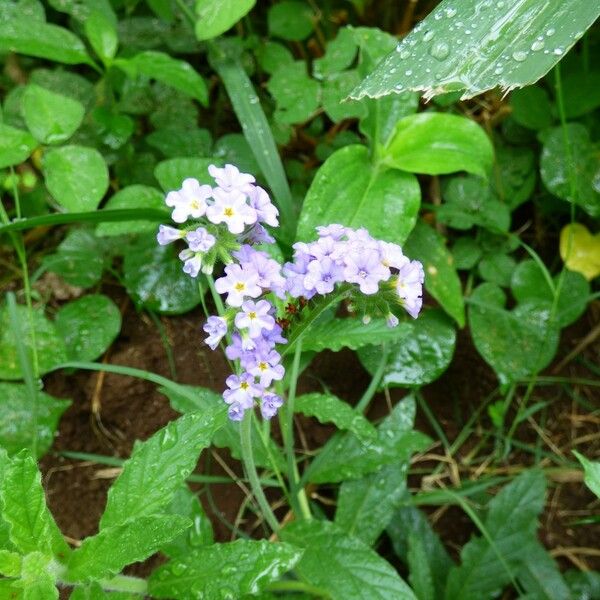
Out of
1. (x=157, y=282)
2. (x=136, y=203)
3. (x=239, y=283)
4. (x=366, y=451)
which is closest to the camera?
(x=239, y=283)

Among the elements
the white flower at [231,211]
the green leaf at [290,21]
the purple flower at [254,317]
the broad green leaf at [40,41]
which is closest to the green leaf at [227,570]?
the purple flower at [254,317]

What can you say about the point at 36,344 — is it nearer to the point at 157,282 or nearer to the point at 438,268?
the point at 157,282

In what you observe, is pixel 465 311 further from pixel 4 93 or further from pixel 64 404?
pixel 4 93

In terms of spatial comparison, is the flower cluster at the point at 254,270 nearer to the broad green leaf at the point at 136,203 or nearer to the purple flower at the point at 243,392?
the purple flower at the point at 243,392

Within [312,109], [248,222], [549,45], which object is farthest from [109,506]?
[312,109]

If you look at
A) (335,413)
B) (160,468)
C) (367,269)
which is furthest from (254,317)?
(335,413)

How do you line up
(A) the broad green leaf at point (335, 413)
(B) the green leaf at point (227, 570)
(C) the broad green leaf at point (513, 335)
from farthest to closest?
(C) the broad green leaf at point (513, 335) < (A) the broad green leaf at point (335, 413) < (B) the green leaf at point (227, 570)
